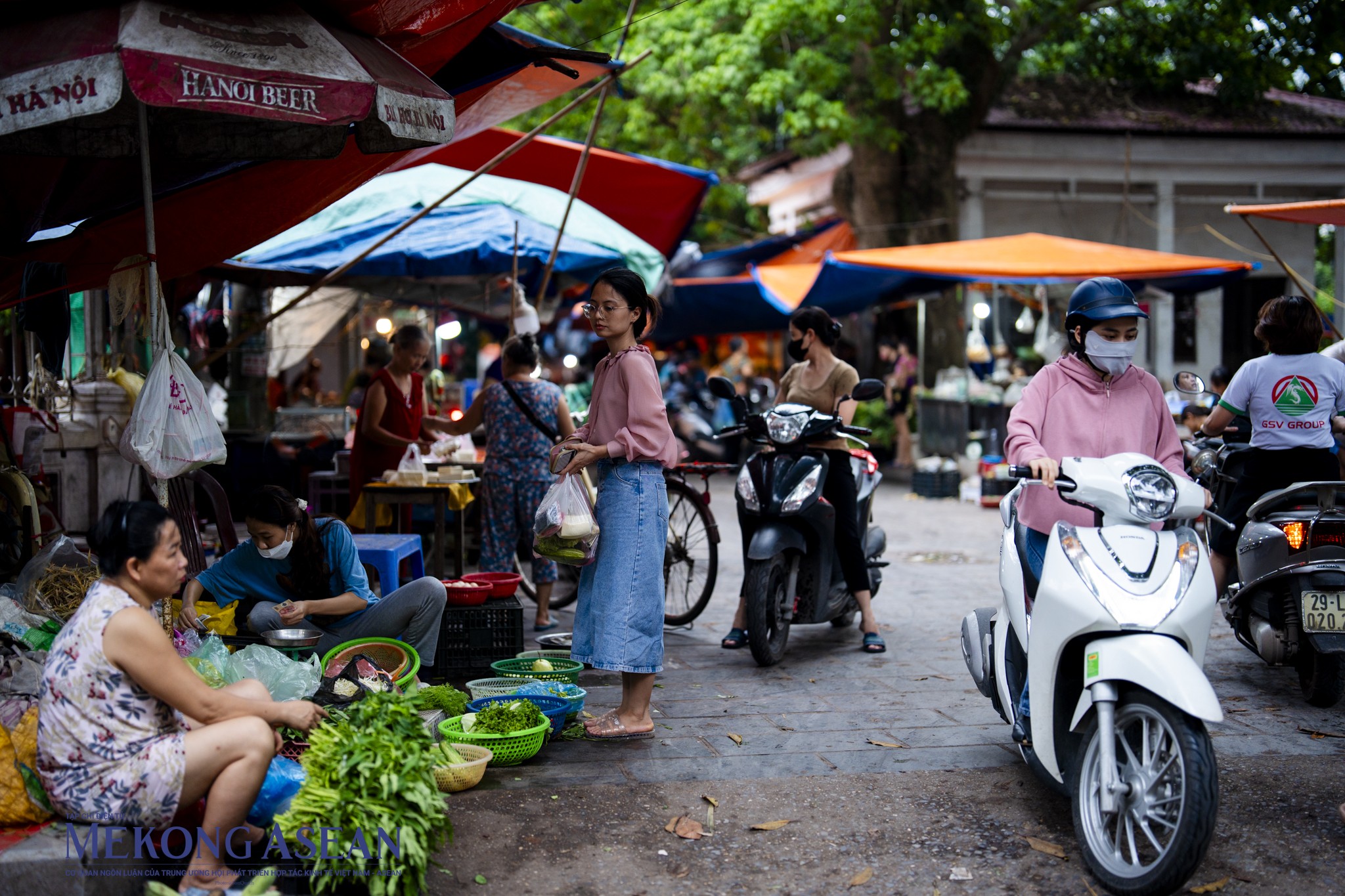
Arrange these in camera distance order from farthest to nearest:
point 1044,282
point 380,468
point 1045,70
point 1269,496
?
point 1045,70
point 1044,282
point 380,468
point 1269,496

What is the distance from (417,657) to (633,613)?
963 millimetres

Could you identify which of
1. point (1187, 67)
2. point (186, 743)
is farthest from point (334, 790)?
point (1187, 67)

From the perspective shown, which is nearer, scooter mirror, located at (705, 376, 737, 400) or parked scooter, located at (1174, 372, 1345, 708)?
parked scooter, located at (1174, 372, 1345, 708)

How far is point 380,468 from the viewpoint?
300 inches

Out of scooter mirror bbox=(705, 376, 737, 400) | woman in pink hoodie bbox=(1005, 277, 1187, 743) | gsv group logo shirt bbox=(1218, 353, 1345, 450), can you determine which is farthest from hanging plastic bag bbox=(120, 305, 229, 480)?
gsv group logo shirt bbox=(1218, 353, 1345, 450)

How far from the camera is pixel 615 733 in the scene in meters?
4.87

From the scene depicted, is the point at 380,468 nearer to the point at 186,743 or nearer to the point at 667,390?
the point at 186,743

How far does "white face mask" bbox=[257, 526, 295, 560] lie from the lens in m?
4.92

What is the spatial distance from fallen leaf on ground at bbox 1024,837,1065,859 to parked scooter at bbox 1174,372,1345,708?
1.98 m

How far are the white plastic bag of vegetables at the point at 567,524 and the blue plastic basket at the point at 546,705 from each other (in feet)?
1.89

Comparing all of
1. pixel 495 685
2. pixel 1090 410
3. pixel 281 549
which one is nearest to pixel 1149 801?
pixel 1090 410

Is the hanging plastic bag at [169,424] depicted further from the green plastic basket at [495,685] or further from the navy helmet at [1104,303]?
the navy helmet at [1104,303]

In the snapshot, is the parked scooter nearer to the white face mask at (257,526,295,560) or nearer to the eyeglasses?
the eyeglasses

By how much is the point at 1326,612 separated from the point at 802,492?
96.5 inches
